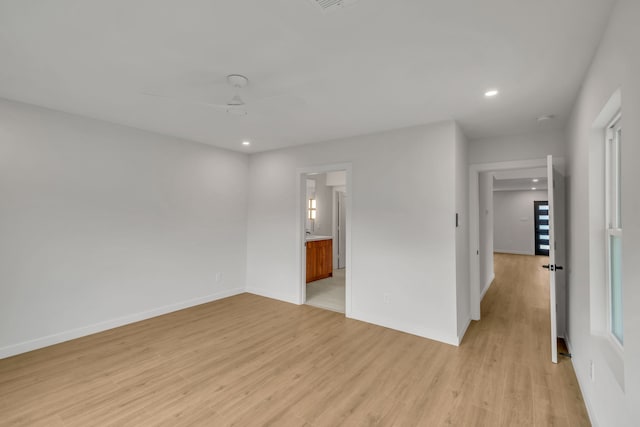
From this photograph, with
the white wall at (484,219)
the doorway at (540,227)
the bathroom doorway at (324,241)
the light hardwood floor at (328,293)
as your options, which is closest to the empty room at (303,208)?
the light hardwood floor at (328,293)

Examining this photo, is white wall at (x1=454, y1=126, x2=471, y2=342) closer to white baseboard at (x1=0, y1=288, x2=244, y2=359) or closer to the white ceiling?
the white ceiling

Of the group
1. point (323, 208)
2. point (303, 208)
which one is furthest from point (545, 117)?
point (323, 208)

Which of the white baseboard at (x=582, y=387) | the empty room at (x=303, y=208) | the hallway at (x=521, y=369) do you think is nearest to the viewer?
the empty room at (x=303, y=208)

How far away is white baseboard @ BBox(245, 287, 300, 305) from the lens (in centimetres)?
473

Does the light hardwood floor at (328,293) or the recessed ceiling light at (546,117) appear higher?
the recessed ceiling light at (546,117)

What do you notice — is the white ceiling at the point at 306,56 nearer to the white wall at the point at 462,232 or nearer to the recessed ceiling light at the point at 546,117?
the recessed ceiling light at the point at 546,117

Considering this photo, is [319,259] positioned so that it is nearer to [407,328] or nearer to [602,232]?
[407,328]

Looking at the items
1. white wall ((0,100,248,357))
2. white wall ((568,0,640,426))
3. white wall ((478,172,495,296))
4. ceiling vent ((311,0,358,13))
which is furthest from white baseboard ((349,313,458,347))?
ceiling vent ((311,0,358,13))

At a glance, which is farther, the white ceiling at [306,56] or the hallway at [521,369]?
the hallway at [521,369]

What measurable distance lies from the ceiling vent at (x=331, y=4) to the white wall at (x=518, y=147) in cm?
336

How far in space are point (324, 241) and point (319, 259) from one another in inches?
17.1

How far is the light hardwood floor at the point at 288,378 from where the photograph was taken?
2.09 m

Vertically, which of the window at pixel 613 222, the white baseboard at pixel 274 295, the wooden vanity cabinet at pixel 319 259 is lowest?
the white baseboard at pixel 274 295

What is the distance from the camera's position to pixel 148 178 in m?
3.99
